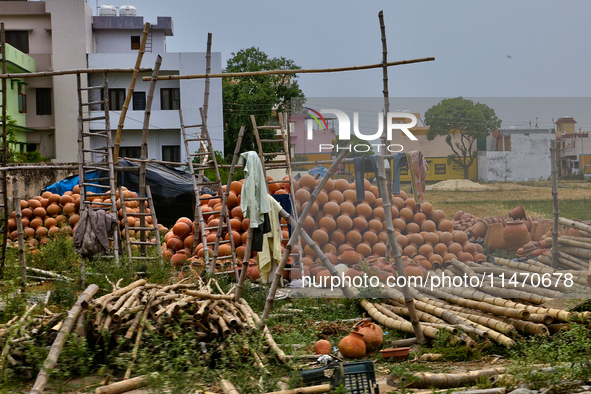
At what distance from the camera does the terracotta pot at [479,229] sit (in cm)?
863

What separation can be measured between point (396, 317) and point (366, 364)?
2532 mm

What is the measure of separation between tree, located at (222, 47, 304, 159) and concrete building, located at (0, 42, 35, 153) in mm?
9689

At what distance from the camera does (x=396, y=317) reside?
273 inches


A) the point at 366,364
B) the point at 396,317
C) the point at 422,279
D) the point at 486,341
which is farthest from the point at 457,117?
the point at 366,364

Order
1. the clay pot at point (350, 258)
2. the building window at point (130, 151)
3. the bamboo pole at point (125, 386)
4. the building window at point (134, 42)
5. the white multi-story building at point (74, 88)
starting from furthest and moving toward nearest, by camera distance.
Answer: the building window at point (134, 42)
the building window at point (130, 151)
the white multi-story building at point (74, 88)
the clay pot at point (350, 258)
the bamboo pole at point (125, 386)

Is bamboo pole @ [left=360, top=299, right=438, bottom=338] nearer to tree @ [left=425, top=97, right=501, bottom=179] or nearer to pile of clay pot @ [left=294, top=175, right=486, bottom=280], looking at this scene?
pile of clay pot @ [left=294, top=175, right=486, bottom=280]

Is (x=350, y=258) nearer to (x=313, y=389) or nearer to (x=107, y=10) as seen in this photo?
(x=313, y=389)

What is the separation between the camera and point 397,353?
566 centimetres

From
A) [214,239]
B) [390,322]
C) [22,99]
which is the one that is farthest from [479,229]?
[22,99]

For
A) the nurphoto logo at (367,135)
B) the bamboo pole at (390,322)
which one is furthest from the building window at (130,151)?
the bamboo pole at (390,322)

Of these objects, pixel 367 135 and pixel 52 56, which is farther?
pixel 52 56

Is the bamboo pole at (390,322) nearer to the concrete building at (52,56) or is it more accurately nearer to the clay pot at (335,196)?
the clay pot at (335,196)

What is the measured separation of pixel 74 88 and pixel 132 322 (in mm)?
24754

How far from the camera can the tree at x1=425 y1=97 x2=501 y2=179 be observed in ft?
27.3
